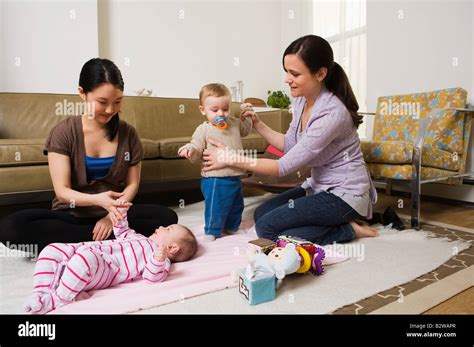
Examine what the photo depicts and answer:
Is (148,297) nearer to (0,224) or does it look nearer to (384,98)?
(0,224)

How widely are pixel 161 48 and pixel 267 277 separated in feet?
11.6

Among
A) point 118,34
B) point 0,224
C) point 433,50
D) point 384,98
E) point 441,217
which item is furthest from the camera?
point 118,34

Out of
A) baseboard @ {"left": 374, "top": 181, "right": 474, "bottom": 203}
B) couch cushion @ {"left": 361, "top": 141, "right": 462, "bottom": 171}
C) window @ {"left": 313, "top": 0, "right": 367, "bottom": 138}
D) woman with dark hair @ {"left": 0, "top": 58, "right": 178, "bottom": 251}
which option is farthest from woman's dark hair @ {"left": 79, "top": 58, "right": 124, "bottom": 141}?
window @ {"left": 313, "top": 0, "right": 367, "bottom": 138}

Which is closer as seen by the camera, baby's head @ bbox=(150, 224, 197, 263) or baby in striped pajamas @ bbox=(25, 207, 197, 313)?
baby in striped pajamas @ bbox=(25, 207, 197, 313)

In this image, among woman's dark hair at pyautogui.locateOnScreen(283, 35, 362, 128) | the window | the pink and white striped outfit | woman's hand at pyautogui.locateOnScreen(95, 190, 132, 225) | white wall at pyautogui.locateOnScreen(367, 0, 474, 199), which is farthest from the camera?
the window

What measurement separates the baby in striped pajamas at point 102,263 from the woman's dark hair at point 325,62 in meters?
0.95

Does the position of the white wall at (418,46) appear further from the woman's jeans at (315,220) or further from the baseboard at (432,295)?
the baseboard at (432,295)

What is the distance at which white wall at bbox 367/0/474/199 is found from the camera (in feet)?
9.02

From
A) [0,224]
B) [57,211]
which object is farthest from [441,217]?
[0,224]

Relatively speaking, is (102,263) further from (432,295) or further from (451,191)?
(451,191)

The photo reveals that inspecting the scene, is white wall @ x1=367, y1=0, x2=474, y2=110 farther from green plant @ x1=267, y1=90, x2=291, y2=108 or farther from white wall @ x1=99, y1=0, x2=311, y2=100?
white wall @ x1=99, y1=0, x2=311, y2=100

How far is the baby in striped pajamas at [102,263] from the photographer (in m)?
1.13

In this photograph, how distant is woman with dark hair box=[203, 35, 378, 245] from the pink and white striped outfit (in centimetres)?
58

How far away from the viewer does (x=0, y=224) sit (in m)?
1.41
